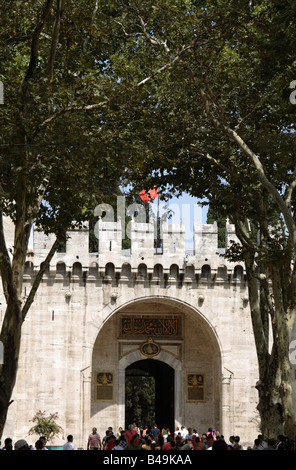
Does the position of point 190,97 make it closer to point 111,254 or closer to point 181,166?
point 181,166

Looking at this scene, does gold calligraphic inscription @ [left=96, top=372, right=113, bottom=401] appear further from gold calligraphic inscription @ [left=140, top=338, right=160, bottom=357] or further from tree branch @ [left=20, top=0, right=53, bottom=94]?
tree branch @ [left=20, top=0, right=53, bottom=94]

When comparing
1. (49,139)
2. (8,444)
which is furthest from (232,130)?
(8,444)

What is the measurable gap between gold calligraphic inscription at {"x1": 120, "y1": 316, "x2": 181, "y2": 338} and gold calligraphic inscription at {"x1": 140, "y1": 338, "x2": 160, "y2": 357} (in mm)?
365

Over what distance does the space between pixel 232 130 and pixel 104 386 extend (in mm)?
16399

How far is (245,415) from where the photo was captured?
92.2 ft

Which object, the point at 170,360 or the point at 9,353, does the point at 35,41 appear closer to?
the point at 9,353

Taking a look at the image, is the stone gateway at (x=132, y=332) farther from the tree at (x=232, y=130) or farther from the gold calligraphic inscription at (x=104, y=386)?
the tree at (x=232, y=130)

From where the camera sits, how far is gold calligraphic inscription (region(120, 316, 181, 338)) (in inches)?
1198

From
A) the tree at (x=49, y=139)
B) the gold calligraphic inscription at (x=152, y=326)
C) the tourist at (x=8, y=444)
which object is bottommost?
the tourist at (x=8, y=444)

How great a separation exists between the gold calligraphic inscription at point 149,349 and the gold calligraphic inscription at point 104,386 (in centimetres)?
166

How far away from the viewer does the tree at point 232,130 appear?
15.5 meters

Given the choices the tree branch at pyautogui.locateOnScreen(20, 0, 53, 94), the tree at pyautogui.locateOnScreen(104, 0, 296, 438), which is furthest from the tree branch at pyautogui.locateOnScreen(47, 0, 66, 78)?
the tree at pyautogui.locateOnScreen(104, 0, 296, 438)

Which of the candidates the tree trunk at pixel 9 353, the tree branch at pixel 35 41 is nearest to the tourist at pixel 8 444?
the tree trunk at pixel 9 353
